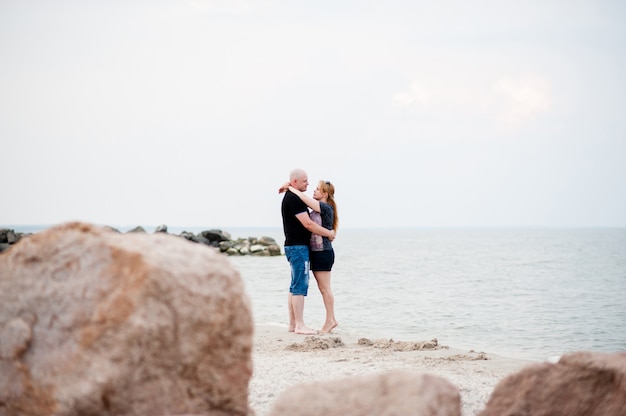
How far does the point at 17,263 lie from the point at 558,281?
2719 cm

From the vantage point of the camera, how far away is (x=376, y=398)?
410 cm

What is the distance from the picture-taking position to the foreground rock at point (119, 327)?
3668mm

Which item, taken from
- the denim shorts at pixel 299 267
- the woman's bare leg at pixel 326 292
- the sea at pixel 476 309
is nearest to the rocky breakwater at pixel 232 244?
the sea at pixel 476 309

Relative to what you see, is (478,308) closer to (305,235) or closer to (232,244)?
(305,235)

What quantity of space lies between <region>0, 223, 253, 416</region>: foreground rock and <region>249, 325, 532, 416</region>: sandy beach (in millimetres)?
1776

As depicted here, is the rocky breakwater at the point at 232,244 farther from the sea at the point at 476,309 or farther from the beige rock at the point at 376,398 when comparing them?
the beige rock at the point at 376,398

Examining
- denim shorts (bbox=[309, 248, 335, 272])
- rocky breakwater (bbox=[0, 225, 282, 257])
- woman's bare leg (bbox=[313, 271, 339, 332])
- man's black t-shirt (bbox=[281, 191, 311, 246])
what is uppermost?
man's black t-shirt (bbox=[281, 191, 311, 246])

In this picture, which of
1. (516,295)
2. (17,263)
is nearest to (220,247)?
(516,295)

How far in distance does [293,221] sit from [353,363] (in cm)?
298

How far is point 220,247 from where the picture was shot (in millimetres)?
48188

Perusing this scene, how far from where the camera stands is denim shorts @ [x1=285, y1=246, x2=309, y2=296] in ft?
34.6

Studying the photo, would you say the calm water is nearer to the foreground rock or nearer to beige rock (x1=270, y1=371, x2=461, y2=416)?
beige rock (x1=270, y1=371, x2=461, y2=416)

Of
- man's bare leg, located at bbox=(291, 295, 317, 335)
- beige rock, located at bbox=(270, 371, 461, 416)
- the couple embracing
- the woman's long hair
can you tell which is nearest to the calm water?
man's bare leg, located at bbox=(291, 295, 317, 335)

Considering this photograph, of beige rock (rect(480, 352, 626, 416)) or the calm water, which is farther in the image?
the calm water
